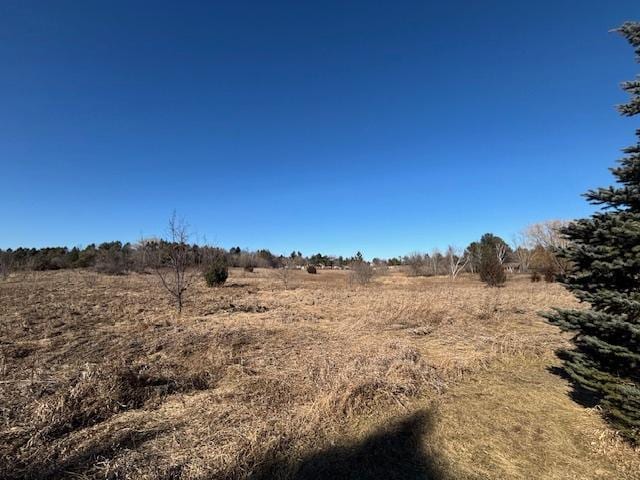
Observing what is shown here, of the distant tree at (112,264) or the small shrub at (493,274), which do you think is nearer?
the small shrub at (493,274)

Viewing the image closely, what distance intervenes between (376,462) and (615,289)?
270 cm

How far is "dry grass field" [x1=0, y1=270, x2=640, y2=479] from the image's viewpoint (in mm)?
2984

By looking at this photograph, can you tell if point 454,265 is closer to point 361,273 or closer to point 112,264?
point 361,273

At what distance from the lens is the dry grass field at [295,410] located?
2984mm

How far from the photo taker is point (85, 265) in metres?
41.8

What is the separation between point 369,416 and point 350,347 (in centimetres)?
300

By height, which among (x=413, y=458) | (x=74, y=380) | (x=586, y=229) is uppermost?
(x=586, y=229)

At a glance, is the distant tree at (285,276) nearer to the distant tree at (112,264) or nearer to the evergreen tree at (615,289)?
the distant tree at (112,264)

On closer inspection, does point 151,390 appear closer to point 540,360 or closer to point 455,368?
point 455,368

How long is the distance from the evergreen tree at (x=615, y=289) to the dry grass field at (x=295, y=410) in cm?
55

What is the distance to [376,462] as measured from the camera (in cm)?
307

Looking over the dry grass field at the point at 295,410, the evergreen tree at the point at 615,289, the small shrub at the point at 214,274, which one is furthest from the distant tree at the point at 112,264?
the evergreen tree at the point at 615,289

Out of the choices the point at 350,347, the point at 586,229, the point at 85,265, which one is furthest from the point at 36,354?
the point at 85,265

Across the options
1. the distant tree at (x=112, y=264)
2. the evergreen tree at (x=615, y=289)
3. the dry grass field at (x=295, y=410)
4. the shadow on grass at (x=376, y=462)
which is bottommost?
the shadow on grass at (x=376, y=462)
